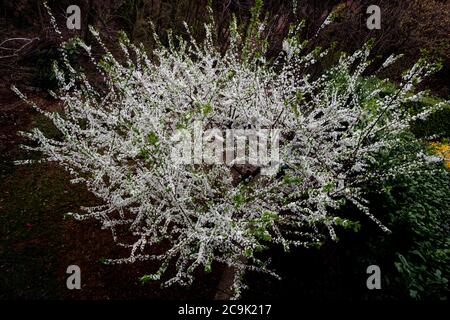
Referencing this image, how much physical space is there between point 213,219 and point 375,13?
658cm

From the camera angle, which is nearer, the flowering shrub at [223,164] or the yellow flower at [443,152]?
the flowering shrub at [223,164]

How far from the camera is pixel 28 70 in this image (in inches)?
278

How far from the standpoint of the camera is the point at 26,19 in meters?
8.56

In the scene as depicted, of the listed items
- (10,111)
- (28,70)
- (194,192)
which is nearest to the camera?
(194,192)

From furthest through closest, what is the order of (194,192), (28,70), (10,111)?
(28,70) < (10,111) < (194,192)

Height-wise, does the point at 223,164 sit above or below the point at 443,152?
below

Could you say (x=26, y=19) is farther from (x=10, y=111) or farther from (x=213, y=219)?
(x=213, y=219)

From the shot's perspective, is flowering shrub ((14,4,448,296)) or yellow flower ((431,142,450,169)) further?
yellow flower ((431,142,450,169))
